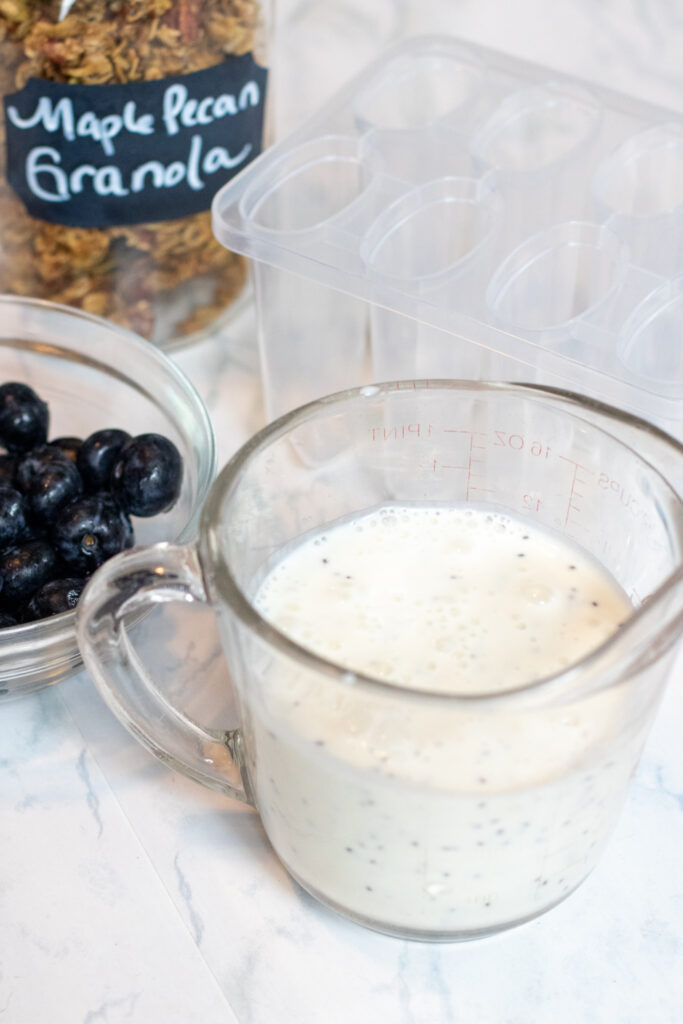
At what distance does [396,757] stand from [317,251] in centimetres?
38

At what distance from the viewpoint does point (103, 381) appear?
85 cm

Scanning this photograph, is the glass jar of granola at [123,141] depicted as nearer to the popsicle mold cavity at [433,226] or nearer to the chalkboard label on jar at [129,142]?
the chalkboard label on jar at [129,142]

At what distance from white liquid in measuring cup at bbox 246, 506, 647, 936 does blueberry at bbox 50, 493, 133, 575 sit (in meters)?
0.17

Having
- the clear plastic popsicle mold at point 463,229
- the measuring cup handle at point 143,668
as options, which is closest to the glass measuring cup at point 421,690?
the measuring cup handle at point 143,668

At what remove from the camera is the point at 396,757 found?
45 cm

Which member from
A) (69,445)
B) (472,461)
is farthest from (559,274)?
(69,445)

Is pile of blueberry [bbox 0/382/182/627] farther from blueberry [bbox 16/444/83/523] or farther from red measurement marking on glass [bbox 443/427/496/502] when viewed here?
red measurement marking on glass [bbox 443/427/496/502]

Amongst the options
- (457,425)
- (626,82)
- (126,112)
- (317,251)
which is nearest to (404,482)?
(457,425)

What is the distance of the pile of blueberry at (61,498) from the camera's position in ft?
2.22

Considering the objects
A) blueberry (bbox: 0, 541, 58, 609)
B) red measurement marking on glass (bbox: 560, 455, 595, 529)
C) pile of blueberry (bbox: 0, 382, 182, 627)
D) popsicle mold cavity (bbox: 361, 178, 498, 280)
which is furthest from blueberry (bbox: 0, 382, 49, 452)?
red measurement marking on glass (bbox: 560, 455, 595, 529)

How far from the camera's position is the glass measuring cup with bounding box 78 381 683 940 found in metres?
0.44

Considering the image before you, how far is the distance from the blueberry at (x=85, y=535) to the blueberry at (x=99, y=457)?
0.05 metres

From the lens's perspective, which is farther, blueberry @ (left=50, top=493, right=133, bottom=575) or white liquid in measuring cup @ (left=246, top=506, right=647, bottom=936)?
blueberry @ (left=50, top=493, right=133, bottom=575)

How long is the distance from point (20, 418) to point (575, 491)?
1.26 feet
